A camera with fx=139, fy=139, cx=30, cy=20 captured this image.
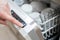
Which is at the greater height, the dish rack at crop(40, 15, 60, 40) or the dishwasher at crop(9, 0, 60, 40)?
the dishwasher at crop(9, 0, 60, 40)

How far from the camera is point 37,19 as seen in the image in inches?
35.6

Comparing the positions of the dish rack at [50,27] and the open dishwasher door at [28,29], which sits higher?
the open dishwasher door at [28,29]

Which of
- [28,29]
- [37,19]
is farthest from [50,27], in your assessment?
[28,29]

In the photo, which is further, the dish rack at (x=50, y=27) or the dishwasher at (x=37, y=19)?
the dish rack at (x=50, y=27)

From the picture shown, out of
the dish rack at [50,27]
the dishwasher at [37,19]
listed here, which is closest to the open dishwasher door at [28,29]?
the dishwasher at [37,19]

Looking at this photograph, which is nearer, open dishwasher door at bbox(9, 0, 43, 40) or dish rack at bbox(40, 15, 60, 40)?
open dishwasher door at bbox(9, 0, 43, 40)

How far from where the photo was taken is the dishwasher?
2.43 ft

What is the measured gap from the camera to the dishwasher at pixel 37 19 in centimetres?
74

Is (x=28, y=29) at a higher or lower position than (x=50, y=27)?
higher

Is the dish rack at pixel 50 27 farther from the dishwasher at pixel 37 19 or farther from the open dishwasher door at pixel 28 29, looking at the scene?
the open dishwasher door at pixel 28 29

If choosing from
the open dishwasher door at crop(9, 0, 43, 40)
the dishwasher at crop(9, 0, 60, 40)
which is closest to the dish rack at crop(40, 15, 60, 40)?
the dishwasher at crop(9, 0, 60, 40)

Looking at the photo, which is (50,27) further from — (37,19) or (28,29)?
(28,29)

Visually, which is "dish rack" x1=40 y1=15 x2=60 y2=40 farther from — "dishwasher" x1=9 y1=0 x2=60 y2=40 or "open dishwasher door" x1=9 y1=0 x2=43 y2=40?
"open dishwasher door" x1=9 y1=0 x2=43 y2=40

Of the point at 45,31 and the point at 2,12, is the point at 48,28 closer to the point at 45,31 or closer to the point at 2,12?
the point at 45,31
